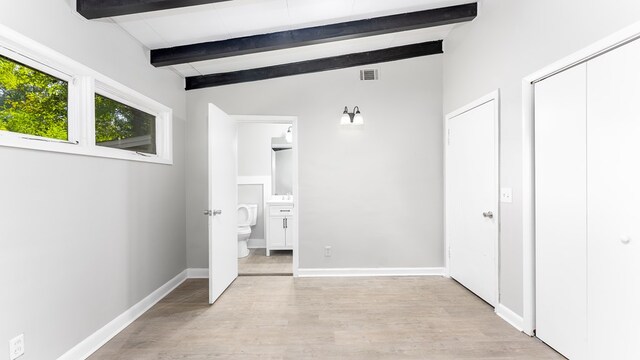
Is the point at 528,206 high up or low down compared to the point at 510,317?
up

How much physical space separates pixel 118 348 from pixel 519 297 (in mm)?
3023

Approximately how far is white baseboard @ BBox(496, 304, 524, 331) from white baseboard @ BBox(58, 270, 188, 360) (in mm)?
3116

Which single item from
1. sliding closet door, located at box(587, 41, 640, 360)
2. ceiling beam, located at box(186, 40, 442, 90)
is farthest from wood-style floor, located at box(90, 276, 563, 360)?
ceiling beam, located at box(186, 40, 442, 90)

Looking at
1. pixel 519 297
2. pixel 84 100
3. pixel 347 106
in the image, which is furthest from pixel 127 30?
Result: pixel 519 297

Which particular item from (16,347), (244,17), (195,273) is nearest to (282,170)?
(195,273)

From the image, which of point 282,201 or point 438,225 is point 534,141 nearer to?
point 438,225

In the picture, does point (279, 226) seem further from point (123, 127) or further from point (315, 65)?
point (123, 127)

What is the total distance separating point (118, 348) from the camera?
2162 mm

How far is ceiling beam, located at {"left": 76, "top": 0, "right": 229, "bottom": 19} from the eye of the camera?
1.98 meters

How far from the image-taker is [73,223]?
197 centimetres

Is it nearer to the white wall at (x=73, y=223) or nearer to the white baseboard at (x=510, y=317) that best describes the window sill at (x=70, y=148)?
the white wall at (x=73, y=223)

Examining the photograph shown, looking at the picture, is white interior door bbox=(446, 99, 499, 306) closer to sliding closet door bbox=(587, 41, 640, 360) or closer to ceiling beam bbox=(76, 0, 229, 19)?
sliding closet door bbox=(587, 41, 640, 360)

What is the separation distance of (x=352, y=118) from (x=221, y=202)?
1.79 meters

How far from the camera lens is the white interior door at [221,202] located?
294 centimetres
